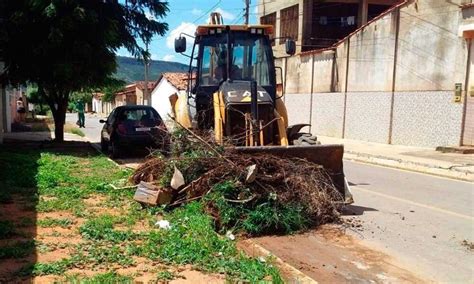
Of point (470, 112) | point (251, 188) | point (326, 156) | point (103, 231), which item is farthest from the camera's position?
point (470, 112)

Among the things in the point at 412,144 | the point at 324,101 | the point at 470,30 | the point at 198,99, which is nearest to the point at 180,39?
Result: the point at 198,99

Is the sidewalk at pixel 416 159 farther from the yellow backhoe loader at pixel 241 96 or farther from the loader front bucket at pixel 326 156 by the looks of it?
the loader front bucket at pixel 326 156

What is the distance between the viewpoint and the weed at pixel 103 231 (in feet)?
20.0

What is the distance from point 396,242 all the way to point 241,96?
3648 mm

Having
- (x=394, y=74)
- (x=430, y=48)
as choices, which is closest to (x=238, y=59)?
(x=430, y=48)

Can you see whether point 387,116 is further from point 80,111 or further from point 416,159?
point 80,111

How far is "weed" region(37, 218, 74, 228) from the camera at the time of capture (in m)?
6.68

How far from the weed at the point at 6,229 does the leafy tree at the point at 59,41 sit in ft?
30.1

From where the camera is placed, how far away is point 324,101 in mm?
25672

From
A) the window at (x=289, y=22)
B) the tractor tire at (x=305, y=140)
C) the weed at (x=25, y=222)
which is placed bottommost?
the weed at (x=25, y=222)

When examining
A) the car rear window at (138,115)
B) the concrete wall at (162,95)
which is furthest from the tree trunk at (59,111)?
the concrete wall at (162,95)

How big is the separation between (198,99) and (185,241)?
176 inches

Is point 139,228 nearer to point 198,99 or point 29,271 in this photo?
point 29,271

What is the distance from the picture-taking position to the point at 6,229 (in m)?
6.20
